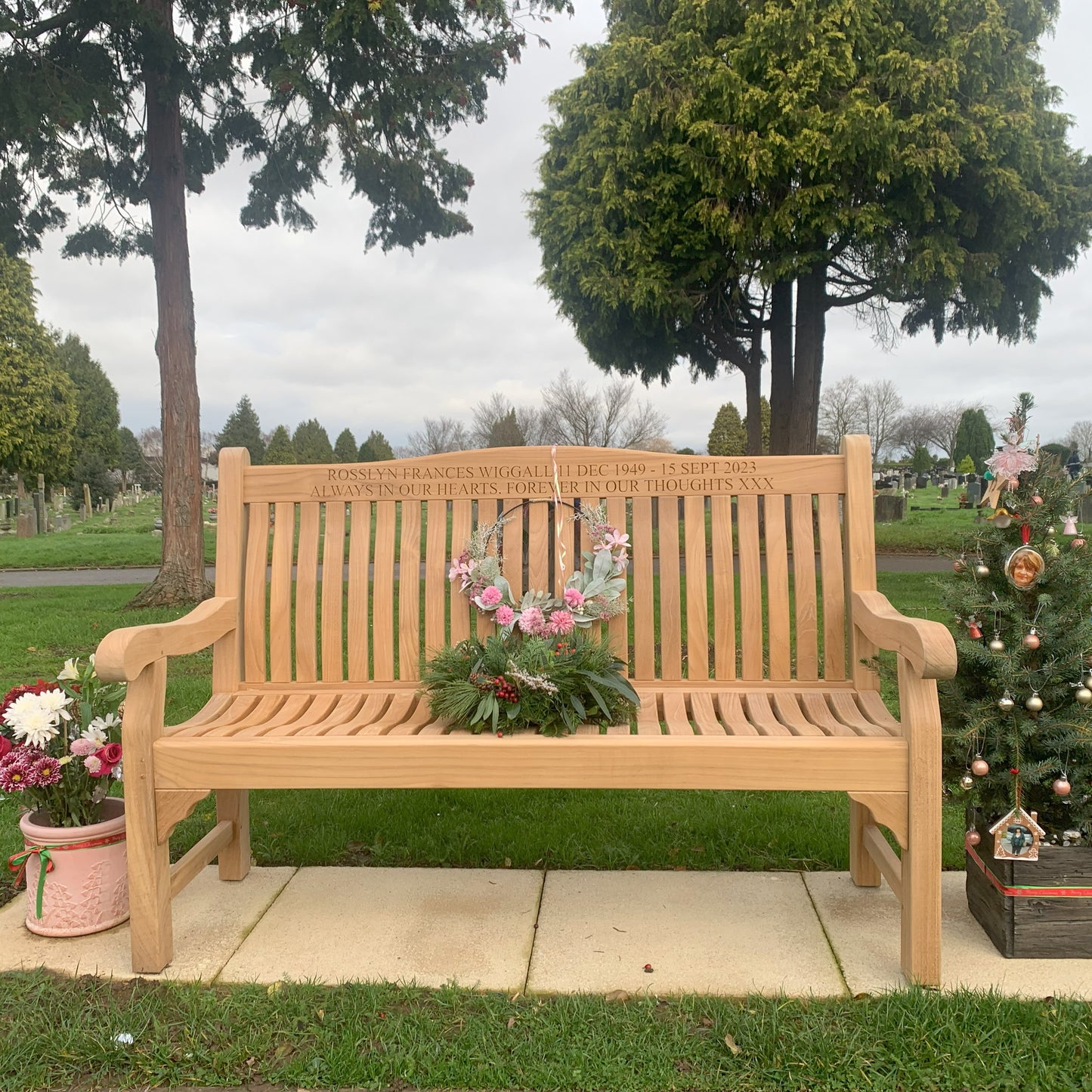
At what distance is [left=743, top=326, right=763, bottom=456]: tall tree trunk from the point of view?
14.3m

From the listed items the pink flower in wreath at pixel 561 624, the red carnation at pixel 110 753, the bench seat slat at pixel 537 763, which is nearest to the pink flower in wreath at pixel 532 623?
the pink flower in wreath at pixel 561 624

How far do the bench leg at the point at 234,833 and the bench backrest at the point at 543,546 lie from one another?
0.36m

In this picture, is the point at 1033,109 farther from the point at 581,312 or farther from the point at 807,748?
the point at 807,748

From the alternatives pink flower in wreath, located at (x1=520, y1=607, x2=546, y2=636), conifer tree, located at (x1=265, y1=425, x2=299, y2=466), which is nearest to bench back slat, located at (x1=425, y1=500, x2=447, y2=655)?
pink flower in wreath, located at (x1=520, y1=607, x2=546, y2=636)

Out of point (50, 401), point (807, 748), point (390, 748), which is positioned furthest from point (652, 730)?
point (50, 401)

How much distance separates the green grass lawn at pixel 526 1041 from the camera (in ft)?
5.97

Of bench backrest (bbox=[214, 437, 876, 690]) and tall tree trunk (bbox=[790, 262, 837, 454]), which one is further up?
tall tree trunk (bbox=[790, 262, 837, 454])

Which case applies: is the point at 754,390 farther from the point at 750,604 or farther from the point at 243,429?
the point at 243,429

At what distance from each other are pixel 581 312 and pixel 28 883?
453 inches

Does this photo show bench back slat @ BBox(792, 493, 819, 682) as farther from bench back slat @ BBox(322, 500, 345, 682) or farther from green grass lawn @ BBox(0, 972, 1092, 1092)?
bench back slat @ BBox(322, 500, 345, 682)

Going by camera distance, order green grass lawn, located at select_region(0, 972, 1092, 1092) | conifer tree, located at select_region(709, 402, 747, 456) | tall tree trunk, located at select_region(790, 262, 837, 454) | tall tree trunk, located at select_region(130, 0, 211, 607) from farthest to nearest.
A: conifer tree, located at select_region(709, 402, 747, 456), tall tree trunk, located at select_region(790, 262, 837, 454), tall tree trunk, located at select_region(130, 0, 211, 607), green grass lawn, located at select_region(0, 972, 1092, 1092)

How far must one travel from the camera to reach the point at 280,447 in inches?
1586

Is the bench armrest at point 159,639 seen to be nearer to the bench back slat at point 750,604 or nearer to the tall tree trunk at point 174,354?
the bench back slat at point 750,604

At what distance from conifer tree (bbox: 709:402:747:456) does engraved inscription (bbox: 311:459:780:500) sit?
25996 mm
